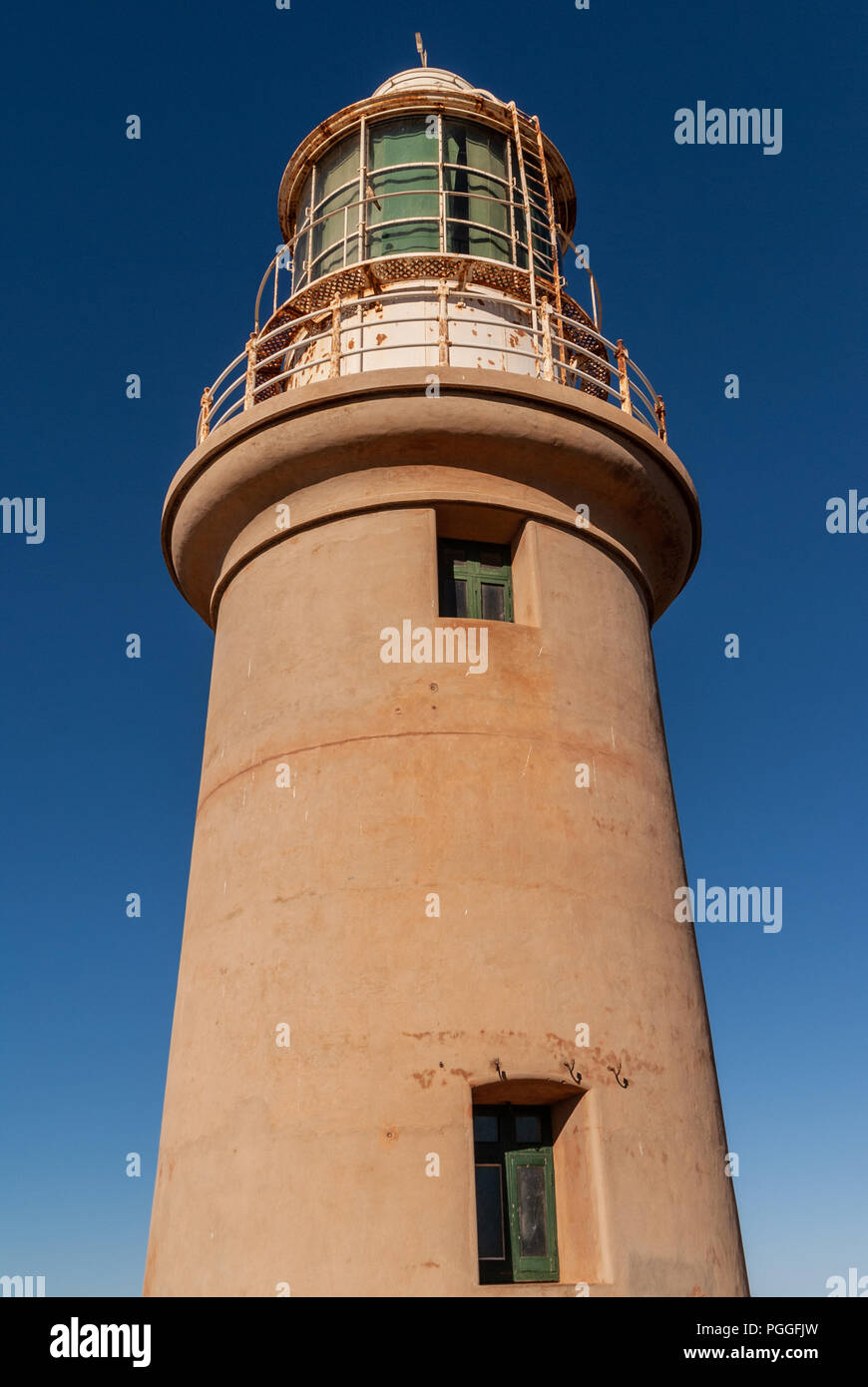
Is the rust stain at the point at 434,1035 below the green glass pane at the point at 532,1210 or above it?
above

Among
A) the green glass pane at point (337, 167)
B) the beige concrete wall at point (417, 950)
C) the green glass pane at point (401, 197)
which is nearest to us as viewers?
the beige concrete wall at point (417, 950)

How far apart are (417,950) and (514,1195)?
1.90m

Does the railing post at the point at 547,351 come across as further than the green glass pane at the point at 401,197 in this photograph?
No

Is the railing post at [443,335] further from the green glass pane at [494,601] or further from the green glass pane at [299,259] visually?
the green glass pane at [299,259]

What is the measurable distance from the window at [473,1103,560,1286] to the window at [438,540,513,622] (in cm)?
439

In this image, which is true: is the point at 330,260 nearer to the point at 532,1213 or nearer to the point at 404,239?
the point at 404,239

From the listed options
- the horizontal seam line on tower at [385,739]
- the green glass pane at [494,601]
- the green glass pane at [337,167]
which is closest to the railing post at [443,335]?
the green glass pane at [494,601]

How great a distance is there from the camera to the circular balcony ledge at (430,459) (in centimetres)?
1077

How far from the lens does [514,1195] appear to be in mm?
8734

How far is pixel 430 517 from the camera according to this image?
10.8 m

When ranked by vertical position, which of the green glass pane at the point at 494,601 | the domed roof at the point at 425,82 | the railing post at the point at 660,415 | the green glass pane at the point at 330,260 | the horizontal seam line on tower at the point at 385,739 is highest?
the domed roof at the point at 425,82

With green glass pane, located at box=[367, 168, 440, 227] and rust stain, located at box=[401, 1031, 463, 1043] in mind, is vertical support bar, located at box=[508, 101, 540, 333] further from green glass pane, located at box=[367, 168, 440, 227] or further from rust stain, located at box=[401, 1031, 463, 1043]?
rust stain, located at box=[401, 1031, 463, 1043]

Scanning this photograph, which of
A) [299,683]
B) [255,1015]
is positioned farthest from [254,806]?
[255,1015]

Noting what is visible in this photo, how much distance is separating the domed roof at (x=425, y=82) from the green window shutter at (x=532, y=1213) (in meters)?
12.2
